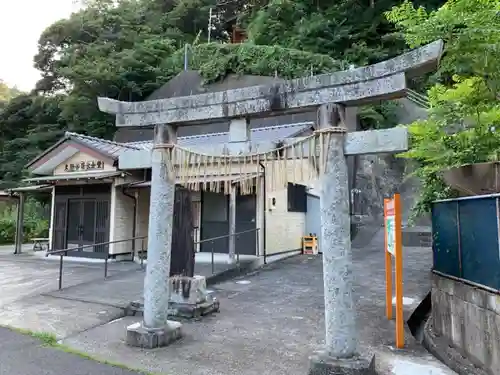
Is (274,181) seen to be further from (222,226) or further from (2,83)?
(2,83)

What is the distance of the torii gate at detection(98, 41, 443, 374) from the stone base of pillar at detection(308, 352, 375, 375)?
0.5 inches

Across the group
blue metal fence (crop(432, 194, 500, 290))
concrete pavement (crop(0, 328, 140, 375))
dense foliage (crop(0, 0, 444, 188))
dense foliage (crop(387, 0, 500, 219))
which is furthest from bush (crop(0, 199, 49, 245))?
blue metal fence (crop(432, 194, 500, 290))

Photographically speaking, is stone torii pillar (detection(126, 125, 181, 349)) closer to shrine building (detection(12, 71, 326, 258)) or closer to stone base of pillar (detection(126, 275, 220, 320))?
stone base of pillar (detection(126, 275, 220, 320))

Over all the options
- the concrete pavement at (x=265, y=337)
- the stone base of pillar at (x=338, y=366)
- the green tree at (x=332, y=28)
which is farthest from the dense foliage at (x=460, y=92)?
the green tree at (x=332, y=28)

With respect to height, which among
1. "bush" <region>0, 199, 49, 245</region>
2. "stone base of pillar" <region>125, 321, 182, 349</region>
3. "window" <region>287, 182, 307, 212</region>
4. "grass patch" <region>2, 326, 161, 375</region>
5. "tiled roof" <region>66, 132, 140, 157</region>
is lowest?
"grass patch" <region>2, 326, 161, 375</region>

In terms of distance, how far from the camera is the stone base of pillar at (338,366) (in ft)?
12.1

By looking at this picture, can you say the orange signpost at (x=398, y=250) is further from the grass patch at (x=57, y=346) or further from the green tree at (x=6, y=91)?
the green tree at (x=6, y=91)

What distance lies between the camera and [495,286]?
13.3ft

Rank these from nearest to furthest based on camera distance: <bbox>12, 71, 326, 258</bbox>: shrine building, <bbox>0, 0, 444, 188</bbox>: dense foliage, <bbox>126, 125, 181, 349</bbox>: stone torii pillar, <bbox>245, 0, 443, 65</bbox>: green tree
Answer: <bbox>126, 125, 181, 349</bbox>: stone torii pillar
<bbox>12, 71, 326, 258</bbox>: shrine building
<bbox>0, 0, 444, 188</bbox>: dense foliage
<bbox>245, 0, 443, 65</bbox>: green tree

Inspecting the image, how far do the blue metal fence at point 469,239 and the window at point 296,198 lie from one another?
287 inches

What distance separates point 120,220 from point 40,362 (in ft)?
27.9

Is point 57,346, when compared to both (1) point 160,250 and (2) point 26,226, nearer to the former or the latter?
(1) point 160,250

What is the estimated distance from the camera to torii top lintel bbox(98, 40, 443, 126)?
12.1 ft

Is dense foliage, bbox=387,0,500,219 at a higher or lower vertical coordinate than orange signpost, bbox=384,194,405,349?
higher
